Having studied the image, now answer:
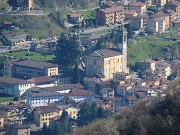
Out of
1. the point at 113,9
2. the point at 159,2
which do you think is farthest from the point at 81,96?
the point at 159,2

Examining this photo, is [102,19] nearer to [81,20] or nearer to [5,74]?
[81,20]

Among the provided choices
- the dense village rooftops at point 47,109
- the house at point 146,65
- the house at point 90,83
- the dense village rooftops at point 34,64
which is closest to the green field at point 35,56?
the dense village rooftops at point 34,64

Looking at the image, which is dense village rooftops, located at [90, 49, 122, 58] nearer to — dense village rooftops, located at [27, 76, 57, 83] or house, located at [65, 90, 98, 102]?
dense village rooftops, located at [27, 76, 57, 83]

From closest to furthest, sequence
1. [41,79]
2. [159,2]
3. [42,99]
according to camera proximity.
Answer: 1. [42,99]
2. [41,79]
3. [159,2]

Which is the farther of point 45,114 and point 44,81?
point 44,81

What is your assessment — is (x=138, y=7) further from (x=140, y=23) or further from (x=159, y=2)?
(x=140, y=23)

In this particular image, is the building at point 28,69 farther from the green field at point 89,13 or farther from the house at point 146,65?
the green field at point 89,13

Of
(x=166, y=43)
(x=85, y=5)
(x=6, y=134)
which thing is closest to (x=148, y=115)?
(x=6, y=134)
